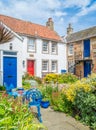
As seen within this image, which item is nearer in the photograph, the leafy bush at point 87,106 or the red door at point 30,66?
the leafy bush at point 87,106

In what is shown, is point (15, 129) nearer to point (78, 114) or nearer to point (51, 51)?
point (78, 114)

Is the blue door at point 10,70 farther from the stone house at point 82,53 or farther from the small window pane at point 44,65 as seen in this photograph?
the stone house at point 82,53

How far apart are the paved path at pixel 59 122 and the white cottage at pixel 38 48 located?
13.0 metres

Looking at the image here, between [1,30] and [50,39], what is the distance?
1369 centimetres

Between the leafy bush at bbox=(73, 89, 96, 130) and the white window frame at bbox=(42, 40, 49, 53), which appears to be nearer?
the leafy bush at bbox=(73, 89, 96, 130)

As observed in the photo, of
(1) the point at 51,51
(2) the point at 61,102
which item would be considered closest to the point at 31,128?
(2) the point at 61,102

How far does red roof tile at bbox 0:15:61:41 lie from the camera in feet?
68.7

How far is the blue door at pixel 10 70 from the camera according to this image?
12.4 metres

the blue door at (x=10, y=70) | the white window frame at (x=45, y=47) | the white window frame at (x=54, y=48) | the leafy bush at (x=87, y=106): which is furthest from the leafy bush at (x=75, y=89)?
the white window frame at (x=54, y=48)

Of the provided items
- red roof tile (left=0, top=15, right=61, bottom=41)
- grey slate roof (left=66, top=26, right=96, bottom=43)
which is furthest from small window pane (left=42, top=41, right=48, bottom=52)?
grey slate roof (left=66, top=26, right=96, bottom=43)

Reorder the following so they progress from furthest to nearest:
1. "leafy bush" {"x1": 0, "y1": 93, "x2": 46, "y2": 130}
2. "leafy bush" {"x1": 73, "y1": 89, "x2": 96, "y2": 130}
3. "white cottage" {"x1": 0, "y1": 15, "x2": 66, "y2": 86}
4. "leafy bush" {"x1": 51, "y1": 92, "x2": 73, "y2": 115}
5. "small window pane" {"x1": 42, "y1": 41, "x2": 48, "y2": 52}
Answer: "small window pane" {"x1": 42, "y1": 41, "x2": 48, "y2": 52} → "white cottage" {"x1": 0, "y1": 15, "x2": 66, "y2": 86} → "leafy bush" {"x1": 51, "y1": 92, "x2": 73, "y2": 115} → "leafy bush" {"x1": 73, "y1": 89, "x2": 96, "y2": 130} → "leafy bush" {"x1": 0, "y1": 93, "x2": 46, "y2": 130}

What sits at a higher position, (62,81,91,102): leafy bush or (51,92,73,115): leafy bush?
(62,81,91,102): leafy bush

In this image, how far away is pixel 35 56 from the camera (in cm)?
2156

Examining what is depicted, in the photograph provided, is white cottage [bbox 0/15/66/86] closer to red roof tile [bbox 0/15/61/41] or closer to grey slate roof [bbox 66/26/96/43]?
red roof tile [bbox 0/15/61/41]
